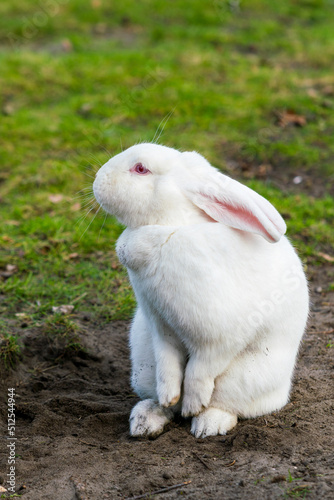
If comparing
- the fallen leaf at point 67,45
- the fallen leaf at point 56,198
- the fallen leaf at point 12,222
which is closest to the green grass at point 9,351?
the fallen leaf at point 12,222

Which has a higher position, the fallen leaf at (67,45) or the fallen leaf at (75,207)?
the fallen leaf at (75,207)

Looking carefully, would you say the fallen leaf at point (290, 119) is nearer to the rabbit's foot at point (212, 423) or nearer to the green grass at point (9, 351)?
the green grass at point (9, 351)

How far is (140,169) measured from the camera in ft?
10.6

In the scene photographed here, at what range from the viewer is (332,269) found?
531cm

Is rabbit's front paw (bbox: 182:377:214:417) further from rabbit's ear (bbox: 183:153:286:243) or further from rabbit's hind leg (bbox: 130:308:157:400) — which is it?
rabbit's ear (bbox: 183:153:286:243)

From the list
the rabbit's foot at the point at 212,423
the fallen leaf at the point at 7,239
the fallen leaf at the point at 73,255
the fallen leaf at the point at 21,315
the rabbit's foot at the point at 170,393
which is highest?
the rabbit's foot at the point at 170,393

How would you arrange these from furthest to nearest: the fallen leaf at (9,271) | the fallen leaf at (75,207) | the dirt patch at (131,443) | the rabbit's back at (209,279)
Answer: the fallen leaf at (75,207), the fallen leaf at (9,271), the rabbit's back at (209,279), the dirt patch at (131,443)

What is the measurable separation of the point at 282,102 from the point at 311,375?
483 cm

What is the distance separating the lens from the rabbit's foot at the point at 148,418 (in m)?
3.31

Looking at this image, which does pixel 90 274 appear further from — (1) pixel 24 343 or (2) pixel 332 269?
(2) pixel 332 269

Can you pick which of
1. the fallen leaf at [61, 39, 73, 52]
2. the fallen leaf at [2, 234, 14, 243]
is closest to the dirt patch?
the fallen leaf at [2, 234, 14, 243]

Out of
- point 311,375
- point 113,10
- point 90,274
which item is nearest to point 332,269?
point 311,375

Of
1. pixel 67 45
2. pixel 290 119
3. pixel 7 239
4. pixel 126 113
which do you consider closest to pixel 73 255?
pixel 7 239

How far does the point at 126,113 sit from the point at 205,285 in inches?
207
